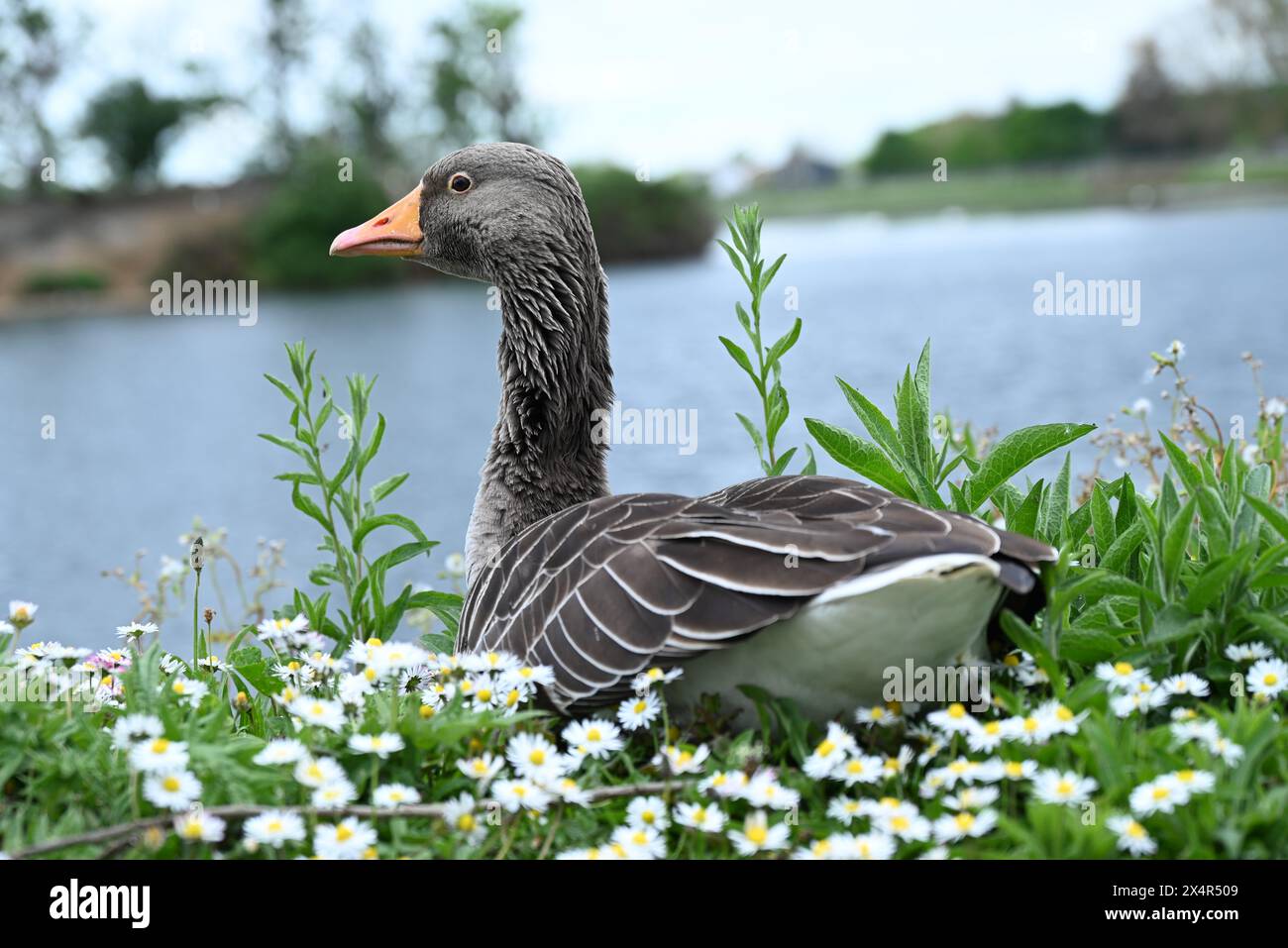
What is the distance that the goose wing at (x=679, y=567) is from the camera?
274cm

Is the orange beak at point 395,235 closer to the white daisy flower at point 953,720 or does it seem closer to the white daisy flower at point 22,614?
the white daisy flower at point 22,614

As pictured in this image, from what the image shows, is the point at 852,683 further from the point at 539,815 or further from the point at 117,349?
the point at 117,349

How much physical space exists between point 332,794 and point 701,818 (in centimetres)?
79

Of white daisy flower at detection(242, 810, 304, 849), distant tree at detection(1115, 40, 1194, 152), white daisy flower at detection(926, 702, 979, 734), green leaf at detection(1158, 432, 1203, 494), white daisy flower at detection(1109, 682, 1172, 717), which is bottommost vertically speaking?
white daisy flower at detection(242, 810, 304, 849)

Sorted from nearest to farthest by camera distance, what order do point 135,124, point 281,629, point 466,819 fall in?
point 466,819, point 281,629, point 135,124

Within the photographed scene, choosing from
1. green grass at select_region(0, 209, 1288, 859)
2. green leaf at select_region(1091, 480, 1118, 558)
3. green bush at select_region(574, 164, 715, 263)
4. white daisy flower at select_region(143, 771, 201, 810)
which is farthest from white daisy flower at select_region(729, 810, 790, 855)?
green bush at select_region(574, 164, 715, 263)

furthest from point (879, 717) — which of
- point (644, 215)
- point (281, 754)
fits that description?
point (644, 215)

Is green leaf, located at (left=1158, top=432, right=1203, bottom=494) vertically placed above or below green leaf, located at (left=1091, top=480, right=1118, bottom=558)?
above

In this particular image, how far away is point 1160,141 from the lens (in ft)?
214

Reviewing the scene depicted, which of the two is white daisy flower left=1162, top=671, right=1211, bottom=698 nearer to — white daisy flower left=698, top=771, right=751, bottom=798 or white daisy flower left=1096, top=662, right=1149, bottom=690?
white daisy flower left=1096, top=662, right=1149, bottom=690

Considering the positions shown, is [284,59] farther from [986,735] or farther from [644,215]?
[986,735]

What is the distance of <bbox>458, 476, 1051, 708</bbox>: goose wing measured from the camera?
2736 millimetres

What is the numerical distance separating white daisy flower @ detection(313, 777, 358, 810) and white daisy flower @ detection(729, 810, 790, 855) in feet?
2.73

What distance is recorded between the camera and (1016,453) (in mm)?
3719
